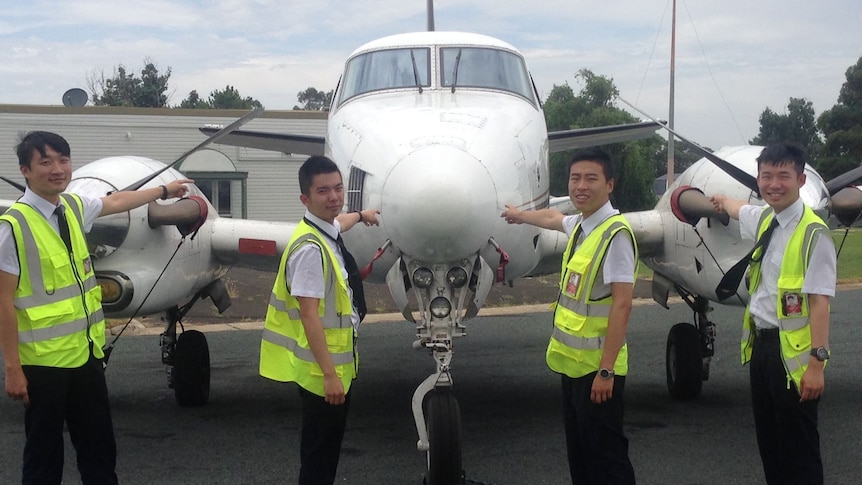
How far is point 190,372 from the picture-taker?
7.97 meters

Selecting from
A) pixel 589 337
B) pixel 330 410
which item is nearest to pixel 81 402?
pixel 330 410

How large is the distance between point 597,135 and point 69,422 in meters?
6.15

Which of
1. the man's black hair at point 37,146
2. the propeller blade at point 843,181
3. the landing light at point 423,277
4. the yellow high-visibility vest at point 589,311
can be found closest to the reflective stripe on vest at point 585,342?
the yellow high-visibility vest at point 589,311

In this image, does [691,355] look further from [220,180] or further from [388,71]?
[220,180]

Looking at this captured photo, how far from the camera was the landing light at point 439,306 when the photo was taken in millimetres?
5441

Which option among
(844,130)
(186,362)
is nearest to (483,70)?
(186,362)

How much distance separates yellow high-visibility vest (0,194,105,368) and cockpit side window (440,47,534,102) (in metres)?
3.19

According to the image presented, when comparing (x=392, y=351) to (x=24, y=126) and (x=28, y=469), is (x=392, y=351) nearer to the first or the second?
(x=28, y=469)

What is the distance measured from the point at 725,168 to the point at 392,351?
6.21 meters

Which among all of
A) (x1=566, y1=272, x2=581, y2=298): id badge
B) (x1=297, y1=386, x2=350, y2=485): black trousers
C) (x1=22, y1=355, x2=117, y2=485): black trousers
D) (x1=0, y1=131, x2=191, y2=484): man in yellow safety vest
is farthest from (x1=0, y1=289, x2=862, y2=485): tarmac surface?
(x1=566, y1=272, x2=581, y2=298): id badge

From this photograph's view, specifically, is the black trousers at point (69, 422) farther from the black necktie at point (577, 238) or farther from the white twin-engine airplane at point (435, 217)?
the black necktie at point (577, 238)

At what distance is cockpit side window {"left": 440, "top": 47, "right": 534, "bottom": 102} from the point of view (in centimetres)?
666

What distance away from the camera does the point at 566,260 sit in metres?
4.63

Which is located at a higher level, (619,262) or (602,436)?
(619,262)
